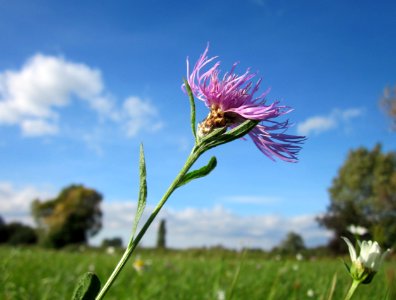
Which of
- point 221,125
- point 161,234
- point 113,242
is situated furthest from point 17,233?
point 221,125

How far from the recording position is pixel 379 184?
29875 millimetres

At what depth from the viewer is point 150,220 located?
83cm

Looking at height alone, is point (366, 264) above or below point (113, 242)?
below

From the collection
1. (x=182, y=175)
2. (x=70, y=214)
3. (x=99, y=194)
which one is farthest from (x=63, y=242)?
(x=182, y=175)

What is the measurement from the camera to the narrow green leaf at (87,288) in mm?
844

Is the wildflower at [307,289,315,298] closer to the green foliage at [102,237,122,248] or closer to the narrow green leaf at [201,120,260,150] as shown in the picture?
the narrow green leaf at [201,120,260,150]

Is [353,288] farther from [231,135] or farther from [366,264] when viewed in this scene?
[231,135]

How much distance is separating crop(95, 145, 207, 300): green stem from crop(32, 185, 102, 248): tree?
5201 cm

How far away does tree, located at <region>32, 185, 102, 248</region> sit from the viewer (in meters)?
50.1

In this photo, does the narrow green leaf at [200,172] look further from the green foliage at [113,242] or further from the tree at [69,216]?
the tree at [69,216]

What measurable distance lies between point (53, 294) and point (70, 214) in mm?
49858

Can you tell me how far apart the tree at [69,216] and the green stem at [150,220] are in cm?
5201

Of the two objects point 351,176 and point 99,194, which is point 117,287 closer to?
point 351,176

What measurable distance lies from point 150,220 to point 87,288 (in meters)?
0.19
